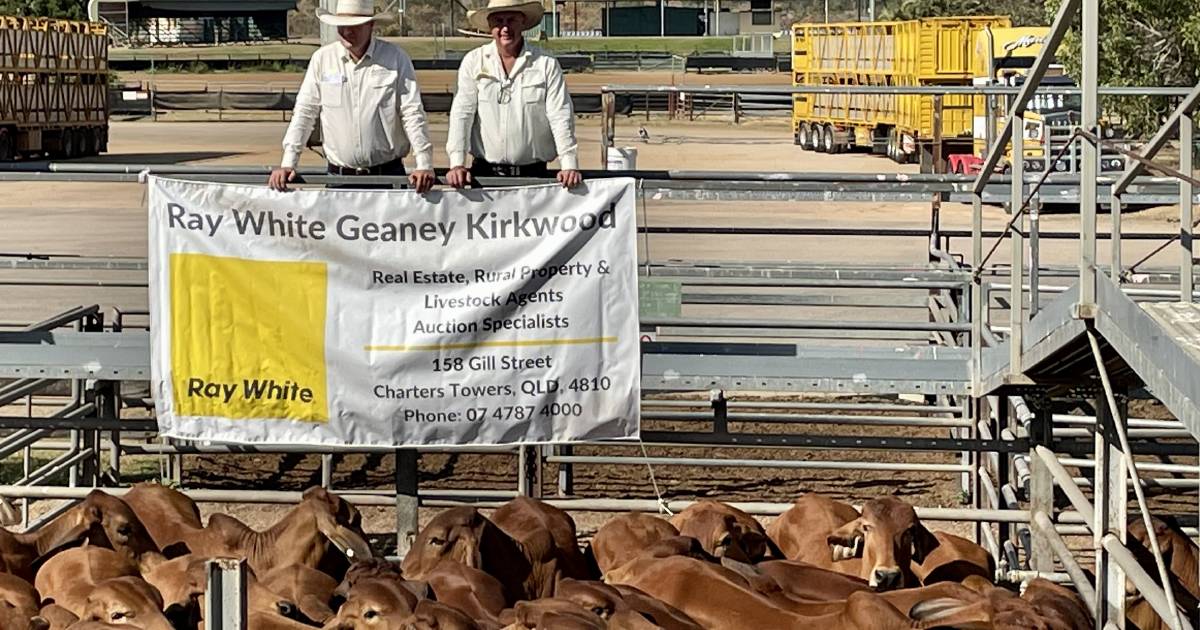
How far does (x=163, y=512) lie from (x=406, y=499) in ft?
3.63

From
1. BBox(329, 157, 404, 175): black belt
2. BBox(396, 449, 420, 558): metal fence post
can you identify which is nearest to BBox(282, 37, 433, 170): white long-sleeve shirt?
BBox(329, 157, 404, 175): black belt

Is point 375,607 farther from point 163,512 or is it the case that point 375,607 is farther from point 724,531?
point 163,512

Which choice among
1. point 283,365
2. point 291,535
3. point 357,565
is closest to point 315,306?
point 283,365

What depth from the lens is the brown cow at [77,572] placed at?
771 cm

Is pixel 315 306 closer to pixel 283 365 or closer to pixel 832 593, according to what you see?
pixel 283 365

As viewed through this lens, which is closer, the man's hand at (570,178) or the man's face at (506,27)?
the man's hand at (570,178)

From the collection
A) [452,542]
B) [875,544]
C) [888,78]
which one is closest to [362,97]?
[452,542]

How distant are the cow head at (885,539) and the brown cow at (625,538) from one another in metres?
0.74

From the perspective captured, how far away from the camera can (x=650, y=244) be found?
24516 millimetres

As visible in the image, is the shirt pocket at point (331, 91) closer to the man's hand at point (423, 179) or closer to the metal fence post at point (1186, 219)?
the man's hand at point (423, 179)

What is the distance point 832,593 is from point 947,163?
25.5m

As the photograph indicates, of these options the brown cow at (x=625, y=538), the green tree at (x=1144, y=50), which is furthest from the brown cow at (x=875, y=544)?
the green tree at (x=1144, y=50)

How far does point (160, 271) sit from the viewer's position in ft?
28.9

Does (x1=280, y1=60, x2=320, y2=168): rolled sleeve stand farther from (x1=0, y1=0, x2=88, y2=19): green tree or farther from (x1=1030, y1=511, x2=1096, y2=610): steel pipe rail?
(x1=0, y1=0, x2=88, y2=19): green tree
